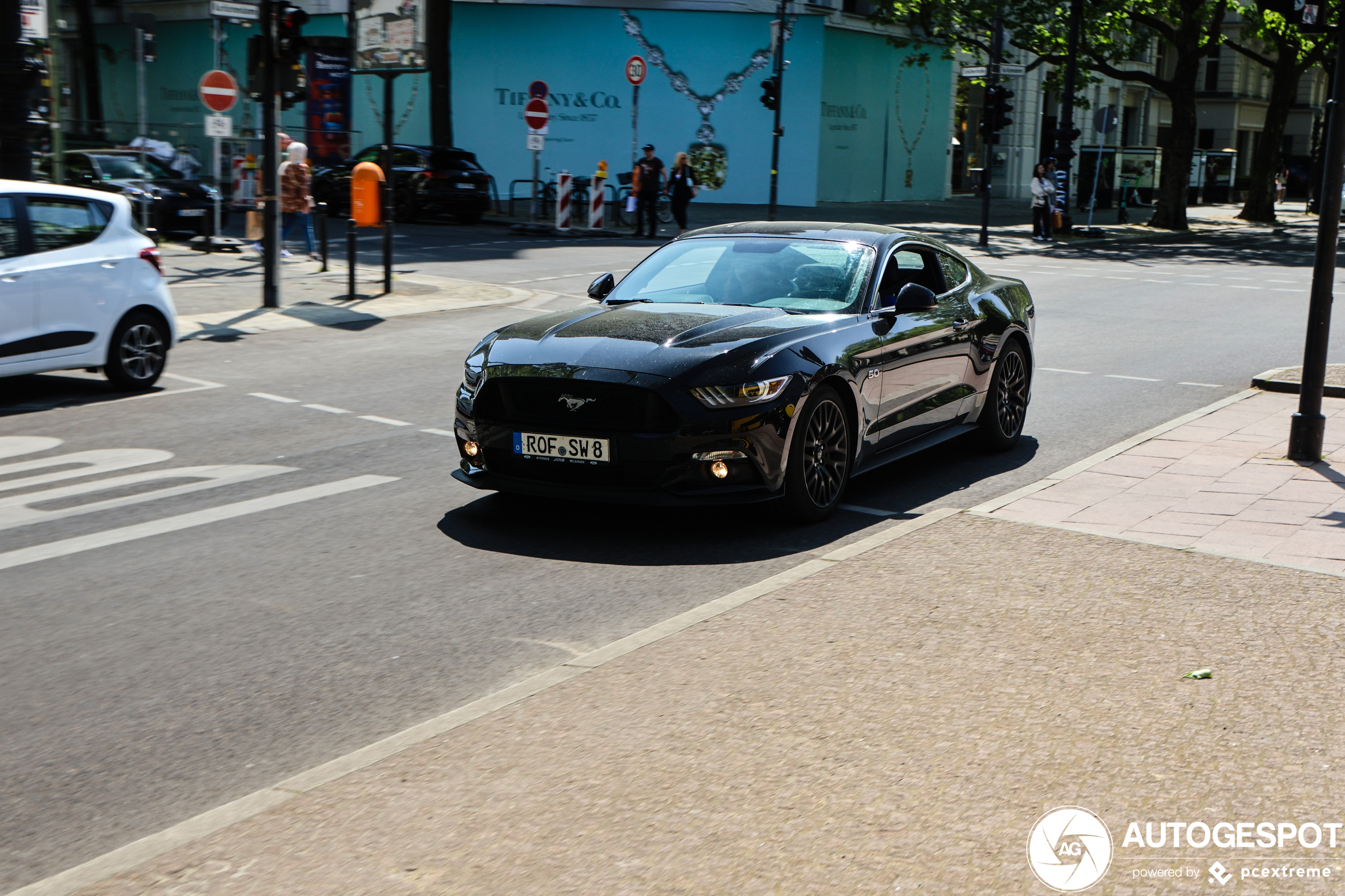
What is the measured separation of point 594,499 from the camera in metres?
6.72

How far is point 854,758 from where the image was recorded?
160 inches

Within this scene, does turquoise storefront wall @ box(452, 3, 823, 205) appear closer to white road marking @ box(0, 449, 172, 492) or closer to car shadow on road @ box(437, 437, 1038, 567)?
white road marking @ box(0, 449, 172, 492)

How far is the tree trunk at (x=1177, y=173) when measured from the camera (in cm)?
3747

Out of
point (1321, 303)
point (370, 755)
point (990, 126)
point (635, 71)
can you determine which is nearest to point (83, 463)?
point (370, 755)

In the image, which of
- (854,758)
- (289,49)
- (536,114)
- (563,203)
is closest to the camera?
(854,758)

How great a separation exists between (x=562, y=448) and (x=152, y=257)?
618cm

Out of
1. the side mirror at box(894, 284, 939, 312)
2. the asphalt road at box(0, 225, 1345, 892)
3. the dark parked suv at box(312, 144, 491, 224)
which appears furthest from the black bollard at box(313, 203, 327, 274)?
the side mirror at box(894, 284, 939, 312)

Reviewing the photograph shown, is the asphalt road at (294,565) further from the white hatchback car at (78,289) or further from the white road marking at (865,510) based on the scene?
the white hatchback car at (78,289)

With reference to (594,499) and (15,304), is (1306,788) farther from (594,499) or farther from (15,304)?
(15,304)

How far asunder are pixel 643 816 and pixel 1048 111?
55297 mm

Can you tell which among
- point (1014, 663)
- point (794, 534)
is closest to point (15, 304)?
point (794, 534)

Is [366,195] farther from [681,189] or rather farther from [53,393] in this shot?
[681,189]

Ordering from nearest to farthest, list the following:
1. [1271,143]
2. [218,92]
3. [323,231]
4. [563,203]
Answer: [323,231] < [218,92] < [563,203] < [1271,143]

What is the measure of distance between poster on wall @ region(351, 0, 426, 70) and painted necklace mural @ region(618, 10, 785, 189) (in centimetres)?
2114
